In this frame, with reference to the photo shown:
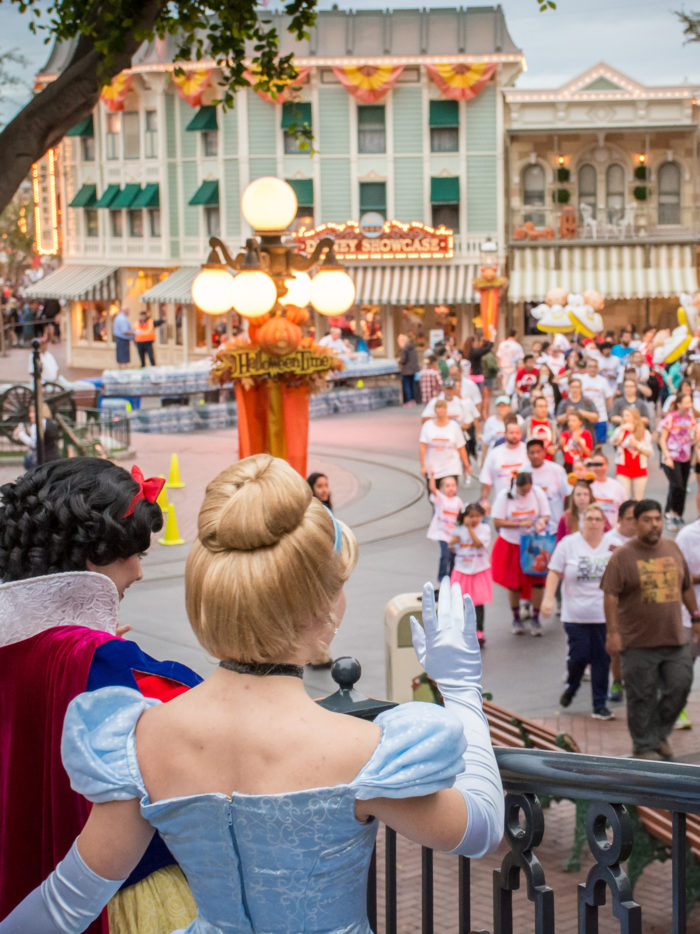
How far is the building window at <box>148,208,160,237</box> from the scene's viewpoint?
3794cm

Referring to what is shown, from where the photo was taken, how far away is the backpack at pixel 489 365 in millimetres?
24225

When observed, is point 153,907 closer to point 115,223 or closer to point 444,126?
point 444,126

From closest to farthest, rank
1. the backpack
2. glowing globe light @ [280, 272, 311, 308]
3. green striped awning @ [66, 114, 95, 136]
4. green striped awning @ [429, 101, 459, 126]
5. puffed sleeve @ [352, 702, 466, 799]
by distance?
puffed sleeve @ [352, 702, 466, 799], glowing globe light @ [280, 272, 311, 308], the backpack, green striped awning @ [429, 101, 459, 126], green striped awning @ [66, 114, 95, 136]

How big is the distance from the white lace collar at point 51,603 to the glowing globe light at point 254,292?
6148mm

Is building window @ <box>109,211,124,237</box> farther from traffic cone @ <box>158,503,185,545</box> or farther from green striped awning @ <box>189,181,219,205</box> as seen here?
traffic cone @ <box>158,503,185,545</box>

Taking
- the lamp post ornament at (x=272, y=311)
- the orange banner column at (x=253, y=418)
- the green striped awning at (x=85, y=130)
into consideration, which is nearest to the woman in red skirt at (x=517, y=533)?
the lamp post ornament at (x=272, y=311)

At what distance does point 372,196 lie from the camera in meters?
36.5

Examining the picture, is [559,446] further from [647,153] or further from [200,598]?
[647,153]

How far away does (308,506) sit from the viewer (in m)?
2.09

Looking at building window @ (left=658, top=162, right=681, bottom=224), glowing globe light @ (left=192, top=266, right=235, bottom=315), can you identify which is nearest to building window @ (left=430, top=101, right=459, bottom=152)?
building window @ (left=658, top=162, right=681, bottom=224)

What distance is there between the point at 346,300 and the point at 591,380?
8.05 metres

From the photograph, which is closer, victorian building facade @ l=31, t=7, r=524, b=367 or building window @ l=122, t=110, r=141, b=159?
victorian building facade @ l=31, t=7, r=524, b=367

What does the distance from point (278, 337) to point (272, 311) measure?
25cm

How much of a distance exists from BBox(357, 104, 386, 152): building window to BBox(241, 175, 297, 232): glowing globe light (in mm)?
27945
